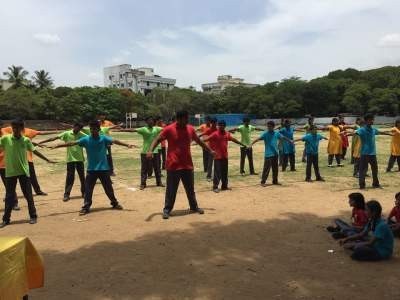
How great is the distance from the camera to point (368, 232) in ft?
21.7

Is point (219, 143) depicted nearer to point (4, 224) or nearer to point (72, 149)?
point (72, 149)

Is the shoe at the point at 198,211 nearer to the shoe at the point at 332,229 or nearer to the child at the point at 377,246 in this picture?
the shoe at the point at 332,229

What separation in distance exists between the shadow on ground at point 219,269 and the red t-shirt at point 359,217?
0.50 metres

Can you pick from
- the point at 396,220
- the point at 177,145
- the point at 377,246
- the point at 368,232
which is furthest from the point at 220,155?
Answer: the point at 377,246

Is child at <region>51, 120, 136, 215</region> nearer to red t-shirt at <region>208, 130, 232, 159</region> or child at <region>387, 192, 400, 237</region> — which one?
red t-shirt at <region>208, 130, 232, 159</region>

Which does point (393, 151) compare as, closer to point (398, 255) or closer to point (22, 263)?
point (398, 255)

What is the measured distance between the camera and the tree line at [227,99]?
7500 centimetres

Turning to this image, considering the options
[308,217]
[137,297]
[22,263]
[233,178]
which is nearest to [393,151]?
[233,178]

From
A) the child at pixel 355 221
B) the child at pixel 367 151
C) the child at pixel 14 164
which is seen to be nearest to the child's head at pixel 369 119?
the child at pixel 367 151

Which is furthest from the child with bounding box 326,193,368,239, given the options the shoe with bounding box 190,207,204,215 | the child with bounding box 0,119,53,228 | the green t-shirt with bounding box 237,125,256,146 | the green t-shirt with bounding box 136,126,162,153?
the green t-shirt with bounding box 237,125,256,146

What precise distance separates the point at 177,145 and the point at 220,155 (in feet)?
10.6

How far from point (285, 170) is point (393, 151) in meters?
3.53

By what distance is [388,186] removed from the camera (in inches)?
476

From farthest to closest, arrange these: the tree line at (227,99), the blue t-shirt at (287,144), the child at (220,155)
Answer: the tree line at (227,99) → the blue t-shirt at (287,144) → the child at (220,155)
